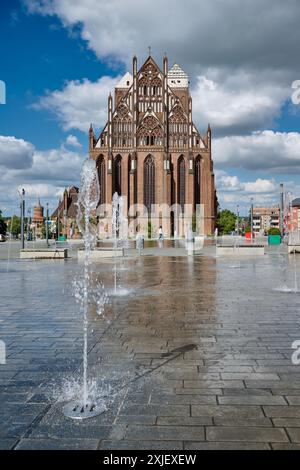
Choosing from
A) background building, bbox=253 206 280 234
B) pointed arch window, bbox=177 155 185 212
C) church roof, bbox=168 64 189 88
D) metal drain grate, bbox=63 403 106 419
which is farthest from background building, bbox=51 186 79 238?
background building, bbox=253 206 280 234

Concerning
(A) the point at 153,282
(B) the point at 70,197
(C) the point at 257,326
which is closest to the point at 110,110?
(B) the point at 70,197

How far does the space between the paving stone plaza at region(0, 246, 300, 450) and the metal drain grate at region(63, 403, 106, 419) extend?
0.19 ft

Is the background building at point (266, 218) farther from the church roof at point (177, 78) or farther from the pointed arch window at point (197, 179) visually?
the pointed arch window at point (197, 179)

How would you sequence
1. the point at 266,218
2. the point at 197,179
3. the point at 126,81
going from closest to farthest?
the point at 197,179
the point at 126,81
the point at 266,218

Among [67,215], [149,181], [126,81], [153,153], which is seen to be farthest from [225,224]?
[126,81]

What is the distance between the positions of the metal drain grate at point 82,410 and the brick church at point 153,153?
59.4 m

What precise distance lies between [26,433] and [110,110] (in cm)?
6397

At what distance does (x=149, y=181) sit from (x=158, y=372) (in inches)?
2391

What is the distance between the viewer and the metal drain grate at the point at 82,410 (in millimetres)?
3344

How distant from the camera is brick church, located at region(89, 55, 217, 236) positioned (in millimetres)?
63500

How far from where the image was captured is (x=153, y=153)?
2505 inches

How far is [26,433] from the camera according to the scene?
3047mm

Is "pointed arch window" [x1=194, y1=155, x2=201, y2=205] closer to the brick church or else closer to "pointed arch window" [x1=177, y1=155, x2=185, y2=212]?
the brick church

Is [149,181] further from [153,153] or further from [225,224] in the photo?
[225,224]
